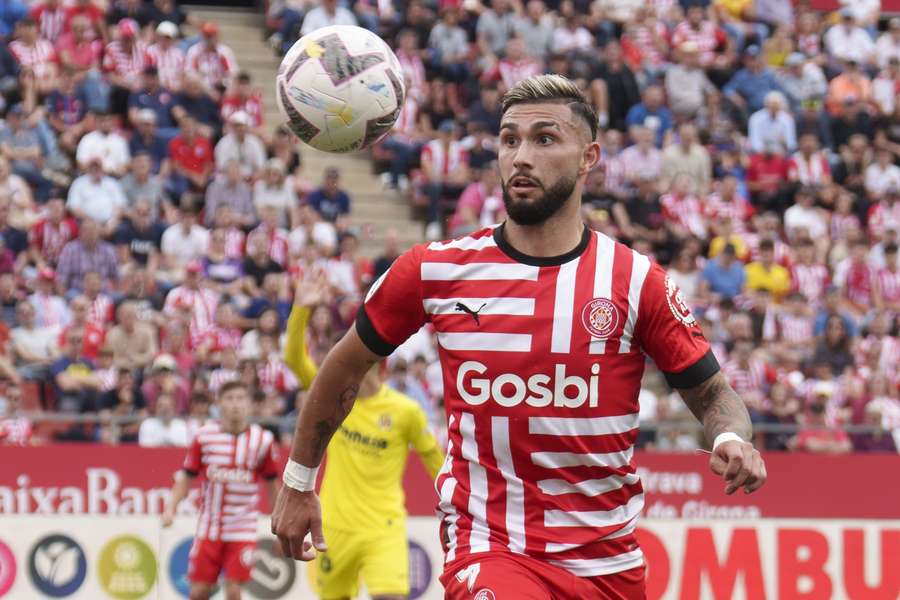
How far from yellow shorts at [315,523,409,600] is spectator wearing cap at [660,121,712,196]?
10132 millimetres

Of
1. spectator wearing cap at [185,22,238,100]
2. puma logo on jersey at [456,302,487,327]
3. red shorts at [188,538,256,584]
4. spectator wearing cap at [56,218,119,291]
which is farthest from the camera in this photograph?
spectator wearing cap at [185,22,238,100]

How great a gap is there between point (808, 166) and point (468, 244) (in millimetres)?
15637

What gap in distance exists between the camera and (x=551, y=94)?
543 centimetres

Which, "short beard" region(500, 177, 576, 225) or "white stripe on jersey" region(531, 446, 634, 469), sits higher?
"short beard" region(500, 177, 576, 225)

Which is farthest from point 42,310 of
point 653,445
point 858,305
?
point 858,305

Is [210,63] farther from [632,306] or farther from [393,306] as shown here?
[632,306]

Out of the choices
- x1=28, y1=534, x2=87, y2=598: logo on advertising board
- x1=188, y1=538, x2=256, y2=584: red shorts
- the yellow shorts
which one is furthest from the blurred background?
the yellow shorts

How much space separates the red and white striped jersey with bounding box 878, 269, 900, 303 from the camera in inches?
731

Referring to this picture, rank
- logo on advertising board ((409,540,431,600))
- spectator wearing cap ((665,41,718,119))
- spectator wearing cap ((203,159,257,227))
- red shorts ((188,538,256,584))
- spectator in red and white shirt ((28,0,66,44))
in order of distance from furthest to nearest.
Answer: spectator wearing cap ((665,41,718,119)), spectator in red and white shirt ((28,0,66,44)), spectator wearing cap ((203,159,257,227)), logo on advertising board ((409,540,431,600)), red shorts ((188,538,256,584))

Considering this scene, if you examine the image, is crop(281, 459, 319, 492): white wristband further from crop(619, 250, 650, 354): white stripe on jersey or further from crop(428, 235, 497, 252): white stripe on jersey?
crop(619, 250, 650, 354): white stripe on jersey

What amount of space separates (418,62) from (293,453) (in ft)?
47.7

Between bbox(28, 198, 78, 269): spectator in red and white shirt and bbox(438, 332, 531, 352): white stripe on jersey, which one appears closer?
bbox(438, 332, 531, 352): white stripe on jersey

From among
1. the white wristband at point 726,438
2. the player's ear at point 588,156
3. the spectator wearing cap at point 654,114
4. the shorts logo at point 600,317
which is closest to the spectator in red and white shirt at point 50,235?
the spectator wearing cap at point 654,114

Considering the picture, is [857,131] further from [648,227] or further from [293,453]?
[293,453]
